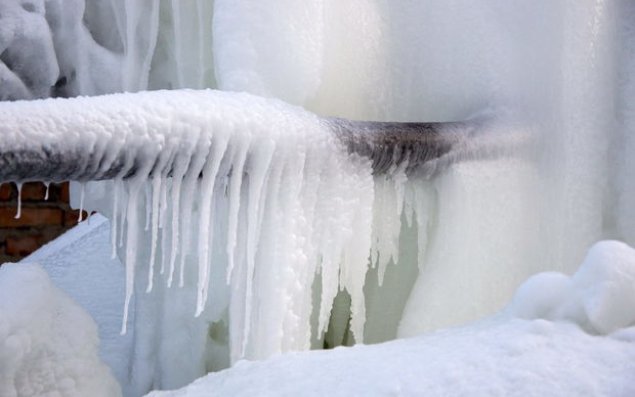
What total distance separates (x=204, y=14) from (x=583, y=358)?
2.41 feet

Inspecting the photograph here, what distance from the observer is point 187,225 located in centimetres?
82

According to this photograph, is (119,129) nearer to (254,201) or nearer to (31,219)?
(254,201)

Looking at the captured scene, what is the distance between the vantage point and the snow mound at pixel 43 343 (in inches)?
30.8

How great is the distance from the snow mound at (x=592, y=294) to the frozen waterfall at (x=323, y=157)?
29 centimetres

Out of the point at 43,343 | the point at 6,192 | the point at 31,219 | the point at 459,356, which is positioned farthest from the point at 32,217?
the point at 459,356

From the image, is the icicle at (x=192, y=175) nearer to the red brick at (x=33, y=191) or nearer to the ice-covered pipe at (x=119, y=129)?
the ice-covered pipe at (x=119, y=129)

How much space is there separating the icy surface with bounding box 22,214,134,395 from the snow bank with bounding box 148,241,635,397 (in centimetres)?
47

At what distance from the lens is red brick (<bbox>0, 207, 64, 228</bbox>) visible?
91.9 inches

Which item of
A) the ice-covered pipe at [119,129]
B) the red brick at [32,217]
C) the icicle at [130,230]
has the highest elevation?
the ice-covered pipe at [119,129]

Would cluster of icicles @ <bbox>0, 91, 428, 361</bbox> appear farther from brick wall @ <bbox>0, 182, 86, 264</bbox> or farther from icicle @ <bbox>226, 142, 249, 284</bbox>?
brick wall @ <bbox>0, 182, 86, 264</bbox>

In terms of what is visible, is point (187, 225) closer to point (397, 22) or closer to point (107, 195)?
point (107, 195)

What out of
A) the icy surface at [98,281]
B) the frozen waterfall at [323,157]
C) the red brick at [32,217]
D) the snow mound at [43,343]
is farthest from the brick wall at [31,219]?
the snow mound at [43,343]

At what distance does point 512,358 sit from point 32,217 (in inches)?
79.2

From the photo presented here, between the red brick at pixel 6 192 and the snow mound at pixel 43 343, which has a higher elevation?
the red brick at pixel 6 192
